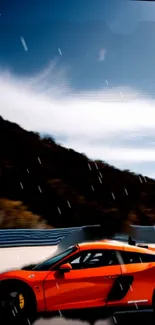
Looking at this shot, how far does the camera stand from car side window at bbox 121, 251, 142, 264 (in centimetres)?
659

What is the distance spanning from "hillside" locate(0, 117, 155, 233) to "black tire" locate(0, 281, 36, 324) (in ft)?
54.3

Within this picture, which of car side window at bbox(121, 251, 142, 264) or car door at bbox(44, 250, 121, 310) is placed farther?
car side window at bbox(121, 251, 142, 264)

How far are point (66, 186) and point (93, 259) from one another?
20.5m

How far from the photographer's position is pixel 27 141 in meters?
28.8

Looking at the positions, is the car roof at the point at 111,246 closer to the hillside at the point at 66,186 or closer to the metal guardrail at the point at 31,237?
the metal guardrail at the point at 31,237

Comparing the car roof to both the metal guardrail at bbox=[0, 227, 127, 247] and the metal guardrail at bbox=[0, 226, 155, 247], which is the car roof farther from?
the metal guardrail at bbox=[0, 227, 127, 247]

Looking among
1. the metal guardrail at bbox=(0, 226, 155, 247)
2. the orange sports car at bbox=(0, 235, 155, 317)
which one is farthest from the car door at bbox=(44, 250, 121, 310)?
the metal guardrail at bbox=(0, 226, 155, 247)

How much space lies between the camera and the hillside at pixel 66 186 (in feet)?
82.8

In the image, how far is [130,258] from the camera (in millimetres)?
6625

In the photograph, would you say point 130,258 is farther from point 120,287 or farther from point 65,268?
point 65,268

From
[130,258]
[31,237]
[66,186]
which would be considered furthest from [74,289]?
[66,186]

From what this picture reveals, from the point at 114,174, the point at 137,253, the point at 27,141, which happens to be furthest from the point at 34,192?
the point at 137,253

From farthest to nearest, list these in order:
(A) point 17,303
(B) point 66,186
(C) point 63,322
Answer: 1. (B) point 66,186
2. (C) point 63,322
3. (A) point 17,303

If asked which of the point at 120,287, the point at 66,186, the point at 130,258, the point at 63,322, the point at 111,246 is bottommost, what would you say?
the point at 63,322
